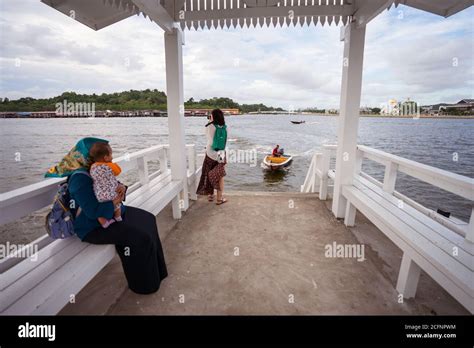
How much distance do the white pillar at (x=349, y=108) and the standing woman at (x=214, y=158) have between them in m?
1.97

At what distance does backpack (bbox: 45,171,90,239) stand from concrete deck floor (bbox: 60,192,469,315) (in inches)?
28.1

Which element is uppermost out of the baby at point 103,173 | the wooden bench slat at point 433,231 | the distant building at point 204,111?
the distant building at point 204,111

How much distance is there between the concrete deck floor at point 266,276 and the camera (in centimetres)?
226

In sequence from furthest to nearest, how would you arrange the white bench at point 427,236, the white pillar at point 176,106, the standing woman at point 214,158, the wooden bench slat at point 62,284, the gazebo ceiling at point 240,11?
the standing woman at point 214,158 < the white pillar at point 176,106 < the gazebo ceiling at point 240,11 < the white bench at point 427,236 < the wooden bench slat at point 62,284

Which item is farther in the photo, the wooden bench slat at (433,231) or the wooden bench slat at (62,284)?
the wooden bench slat at (433,231)

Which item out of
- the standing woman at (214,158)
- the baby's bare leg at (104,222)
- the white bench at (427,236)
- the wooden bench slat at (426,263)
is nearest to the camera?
the wooden bench slat at (426,263)

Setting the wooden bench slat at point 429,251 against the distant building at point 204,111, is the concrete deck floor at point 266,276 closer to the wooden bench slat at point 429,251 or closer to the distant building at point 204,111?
the wooden bench slat at point 429,251

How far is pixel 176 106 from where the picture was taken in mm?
4090

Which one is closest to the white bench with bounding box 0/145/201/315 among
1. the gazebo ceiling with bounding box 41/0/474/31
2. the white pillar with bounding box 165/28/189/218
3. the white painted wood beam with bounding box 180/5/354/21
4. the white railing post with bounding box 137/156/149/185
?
the white railing post with bounding box 137/156/149/185

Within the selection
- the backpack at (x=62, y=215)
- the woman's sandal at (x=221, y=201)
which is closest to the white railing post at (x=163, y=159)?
the woman's sandal at (x=221, y=201)

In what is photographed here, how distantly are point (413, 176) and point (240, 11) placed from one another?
134 inches

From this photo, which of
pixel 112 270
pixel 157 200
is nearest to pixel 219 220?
pixel 157 200

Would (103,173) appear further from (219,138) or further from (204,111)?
(204,111)

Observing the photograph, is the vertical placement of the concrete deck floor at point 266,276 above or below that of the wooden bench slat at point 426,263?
below
